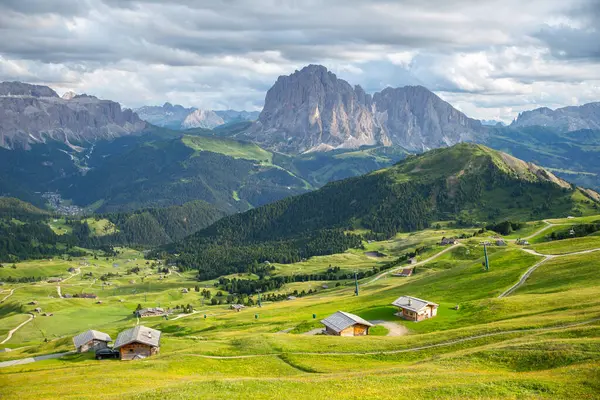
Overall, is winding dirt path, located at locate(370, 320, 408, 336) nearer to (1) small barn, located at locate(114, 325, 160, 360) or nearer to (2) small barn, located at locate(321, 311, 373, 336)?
(2) small barn, located at locate(321, 311, 373, 336)

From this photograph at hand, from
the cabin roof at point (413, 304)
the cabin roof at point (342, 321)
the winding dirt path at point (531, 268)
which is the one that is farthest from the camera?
the winding dirt path at point (531, 268)

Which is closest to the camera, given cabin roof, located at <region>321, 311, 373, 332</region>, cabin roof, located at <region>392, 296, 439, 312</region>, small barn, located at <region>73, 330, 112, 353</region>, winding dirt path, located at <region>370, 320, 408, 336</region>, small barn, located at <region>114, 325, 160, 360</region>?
small barn, located at <region>114, 325, 160, 360</region>

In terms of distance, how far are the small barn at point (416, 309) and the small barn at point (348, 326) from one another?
1065cm

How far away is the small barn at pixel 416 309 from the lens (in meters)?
108

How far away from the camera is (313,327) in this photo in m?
112

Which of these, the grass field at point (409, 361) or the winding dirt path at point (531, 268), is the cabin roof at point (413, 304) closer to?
the grass field at point (409, 361)

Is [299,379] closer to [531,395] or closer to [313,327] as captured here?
[531,395]

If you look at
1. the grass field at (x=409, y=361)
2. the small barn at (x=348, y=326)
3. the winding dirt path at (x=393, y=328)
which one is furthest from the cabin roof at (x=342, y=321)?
the winding dirt path at (x=393, y=328)

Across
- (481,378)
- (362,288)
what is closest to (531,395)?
(481,378)

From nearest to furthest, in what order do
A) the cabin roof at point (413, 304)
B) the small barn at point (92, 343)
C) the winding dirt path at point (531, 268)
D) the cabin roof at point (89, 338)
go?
1. the small barn at point (92, 343)
2. the cabin roof at point (89, 338)
3. the cabin roof at point (413, 304)
4. the winding dirt path at point (531, 268)

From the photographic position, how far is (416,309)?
10738cm

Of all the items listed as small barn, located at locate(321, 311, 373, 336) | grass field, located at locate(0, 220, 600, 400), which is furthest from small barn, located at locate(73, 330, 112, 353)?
small barn, located at locate(321, 311, 373, 336)

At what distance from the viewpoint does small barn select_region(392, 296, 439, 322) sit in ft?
354

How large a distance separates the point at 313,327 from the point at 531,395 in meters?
67.6
